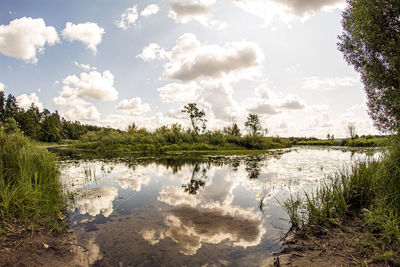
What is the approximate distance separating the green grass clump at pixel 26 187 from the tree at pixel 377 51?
13435mm

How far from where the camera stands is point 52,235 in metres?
4.28

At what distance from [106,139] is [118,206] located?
35.3 meters

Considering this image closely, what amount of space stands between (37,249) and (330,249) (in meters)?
5.25

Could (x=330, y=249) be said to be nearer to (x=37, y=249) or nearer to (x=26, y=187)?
(x=37, y=249)

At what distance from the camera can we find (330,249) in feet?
11.8

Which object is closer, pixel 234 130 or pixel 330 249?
pixel 330 249

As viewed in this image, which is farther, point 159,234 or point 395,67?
point 395,67

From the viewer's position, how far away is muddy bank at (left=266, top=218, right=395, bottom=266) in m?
3.18

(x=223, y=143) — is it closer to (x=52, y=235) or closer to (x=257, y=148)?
(x=257, y=148)

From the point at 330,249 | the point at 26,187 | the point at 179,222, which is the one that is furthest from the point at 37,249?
the point at 330,249

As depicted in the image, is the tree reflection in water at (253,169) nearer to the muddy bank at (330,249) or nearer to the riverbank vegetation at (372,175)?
the riverbank vegetation at (372,175)

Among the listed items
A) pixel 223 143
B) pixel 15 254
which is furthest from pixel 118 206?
pixel 223 143

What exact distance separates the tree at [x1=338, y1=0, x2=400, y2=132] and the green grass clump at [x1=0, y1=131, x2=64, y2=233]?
44.1 ft

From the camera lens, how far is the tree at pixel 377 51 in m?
9.35
